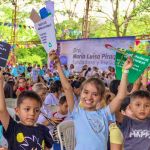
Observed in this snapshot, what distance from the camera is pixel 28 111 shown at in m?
3.32

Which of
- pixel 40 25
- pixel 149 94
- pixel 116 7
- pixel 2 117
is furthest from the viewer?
pixel 116 7

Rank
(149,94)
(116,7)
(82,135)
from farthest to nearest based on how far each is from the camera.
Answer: (116,7), (149,94), (82,135)

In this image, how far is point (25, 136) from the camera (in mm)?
3266

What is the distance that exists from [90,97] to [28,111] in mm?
572

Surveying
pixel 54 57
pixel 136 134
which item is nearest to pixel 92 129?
pixel 136 134

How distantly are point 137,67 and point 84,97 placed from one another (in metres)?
0.99

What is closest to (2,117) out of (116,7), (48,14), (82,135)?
Result: (82,135)

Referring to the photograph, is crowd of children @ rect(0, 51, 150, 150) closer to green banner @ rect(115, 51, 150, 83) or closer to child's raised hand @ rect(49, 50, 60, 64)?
child's raised hand @ rect(49, 50, 60, 64)

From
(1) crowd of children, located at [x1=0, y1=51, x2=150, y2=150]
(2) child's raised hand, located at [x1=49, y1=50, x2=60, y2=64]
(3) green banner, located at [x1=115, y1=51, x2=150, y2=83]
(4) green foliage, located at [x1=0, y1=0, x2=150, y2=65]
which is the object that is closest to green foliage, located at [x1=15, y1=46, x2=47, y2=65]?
(4) green foliage, located at [x1=0, y1=0, x2=150, y2=65]

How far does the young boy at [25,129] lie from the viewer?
326 centimetres

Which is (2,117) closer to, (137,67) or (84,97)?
(84,97)

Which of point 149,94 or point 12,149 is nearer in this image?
point 12,149

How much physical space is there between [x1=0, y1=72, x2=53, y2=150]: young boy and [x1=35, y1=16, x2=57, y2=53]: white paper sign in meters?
0.89

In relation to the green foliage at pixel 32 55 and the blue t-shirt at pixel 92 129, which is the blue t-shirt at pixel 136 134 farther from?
the green foliage at pixel 32 55
